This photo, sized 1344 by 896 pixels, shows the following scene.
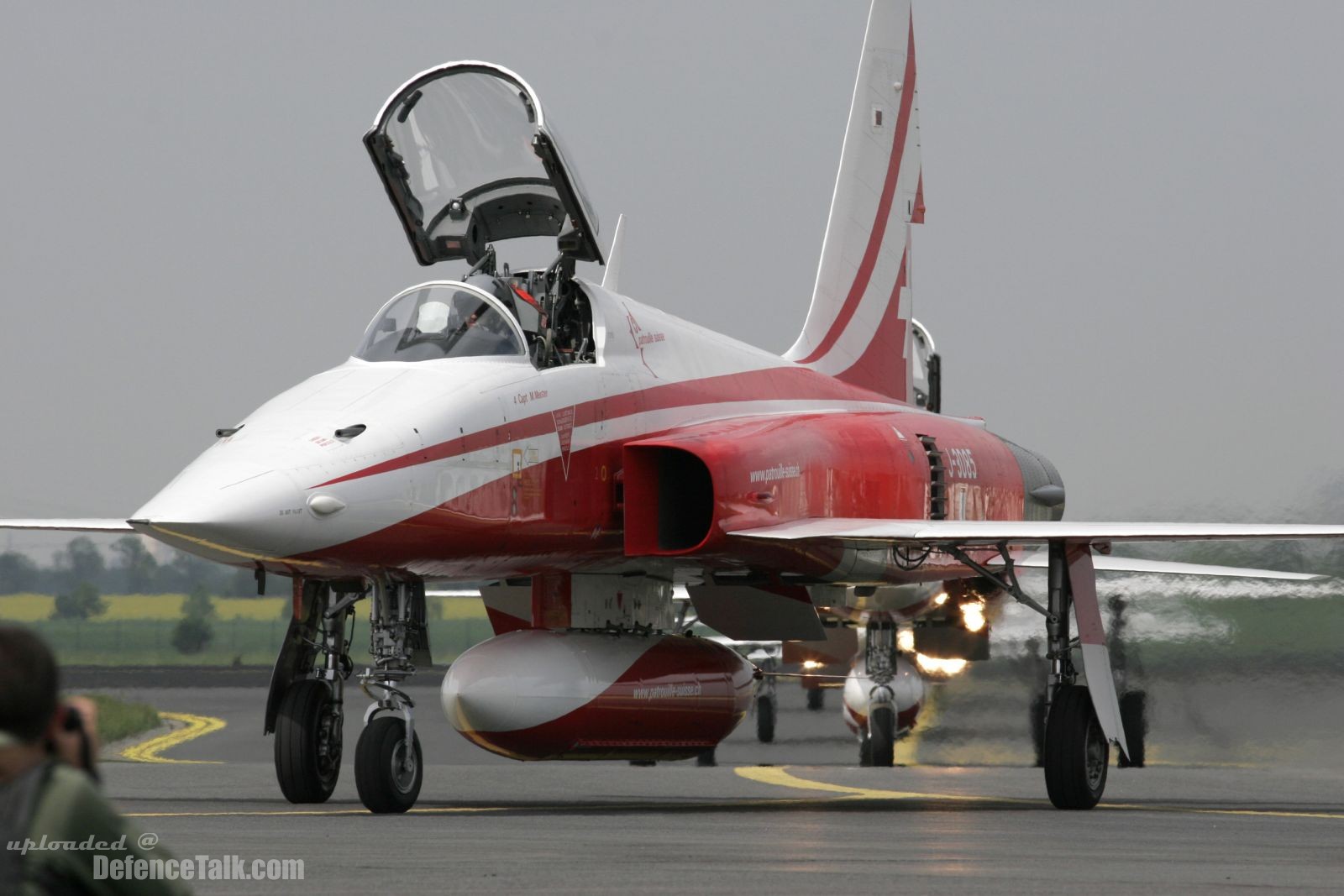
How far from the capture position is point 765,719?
72.4ft

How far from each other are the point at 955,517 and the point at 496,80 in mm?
4797

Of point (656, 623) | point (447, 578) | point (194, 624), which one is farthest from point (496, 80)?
point (194, 624)

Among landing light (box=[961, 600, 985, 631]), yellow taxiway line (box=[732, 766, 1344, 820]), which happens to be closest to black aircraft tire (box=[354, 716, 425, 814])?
yellow taxiway line (box=[732, 766, 1344, 820])

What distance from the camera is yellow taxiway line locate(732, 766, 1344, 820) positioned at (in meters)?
11.7

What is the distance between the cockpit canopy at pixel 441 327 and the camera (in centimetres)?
1087

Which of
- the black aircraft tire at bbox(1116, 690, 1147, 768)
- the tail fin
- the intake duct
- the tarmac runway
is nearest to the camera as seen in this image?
the tarmac runway

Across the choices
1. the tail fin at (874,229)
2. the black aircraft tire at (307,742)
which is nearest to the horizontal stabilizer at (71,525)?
the black aircraft tire at (307,742)

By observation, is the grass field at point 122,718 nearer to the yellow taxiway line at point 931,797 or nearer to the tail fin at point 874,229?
the yellow taxiway line at point 931,797

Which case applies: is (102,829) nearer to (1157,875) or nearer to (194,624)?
(1157,875)

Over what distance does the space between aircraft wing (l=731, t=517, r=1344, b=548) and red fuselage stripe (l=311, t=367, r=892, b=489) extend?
1.18 meters

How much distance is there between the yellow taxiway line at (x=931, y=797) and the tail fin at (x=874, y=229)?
3.46 metres

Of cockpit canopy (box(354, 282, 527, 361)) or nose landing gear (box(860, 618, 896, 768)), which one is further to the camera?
nose landing gear (box(860, 618, 896, 768))

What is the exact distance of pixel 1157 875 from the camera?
23.4ft

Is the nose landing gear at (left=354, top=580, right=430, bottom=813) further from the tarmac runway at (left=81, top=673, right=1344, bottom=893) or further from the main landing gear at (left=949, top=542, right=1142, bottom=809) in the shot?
the main landing gear at (left=949, top=542, right=1142, bottom=809)
